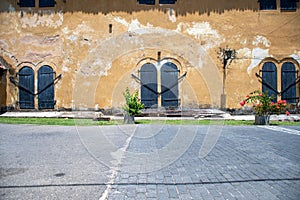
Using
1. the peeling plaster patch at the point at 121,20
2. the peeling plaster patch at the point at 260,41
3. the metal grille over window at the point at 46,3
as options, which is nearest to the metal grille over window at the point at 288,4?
the peeling plaster patch at the point at 260,41

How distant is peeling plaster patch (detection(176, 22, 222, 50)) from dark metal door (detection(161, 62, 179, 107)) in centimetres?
246

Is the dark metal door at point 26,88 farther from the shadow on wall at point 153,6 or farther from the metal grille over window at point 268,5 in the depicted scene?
the metal grille over window at point 268,5

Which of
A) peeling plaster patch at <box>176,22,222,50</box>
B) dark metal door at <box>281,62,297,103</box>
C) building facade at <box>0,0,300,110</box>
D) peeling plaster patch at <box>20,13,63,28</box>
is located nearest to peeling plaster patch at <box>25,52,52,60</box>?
building facade at <box>0,0,300,110</box>

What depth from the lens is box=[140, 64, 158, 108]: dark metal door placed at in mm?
15188

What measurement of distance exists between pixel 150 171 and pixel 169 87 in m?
11.8

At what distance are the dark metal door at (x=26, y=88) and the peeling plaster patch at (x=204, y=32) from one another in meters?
9.50

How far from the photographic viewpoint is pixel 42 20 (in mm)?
15680

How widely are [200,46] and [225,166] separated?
1262 centimetres

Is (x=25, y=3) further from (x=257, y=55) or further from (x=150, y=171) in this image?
(x=150, y=171)

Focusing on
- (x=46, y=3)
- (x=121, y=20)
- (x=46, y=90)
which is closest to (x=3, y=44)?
(x=46, y=3)

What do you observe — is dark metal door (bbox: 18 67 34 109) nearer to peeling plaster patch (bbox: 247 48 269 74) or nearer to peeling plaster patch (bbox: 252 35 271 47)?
peeling plaster patch (bbox: 247 48 269 74)

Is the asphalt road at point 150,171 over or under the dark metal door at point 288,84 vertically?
under

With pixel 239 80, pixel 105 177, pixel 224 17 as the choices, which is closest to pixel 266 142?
pixel 105 177

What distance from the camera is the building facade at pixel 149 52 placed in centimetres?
1527
